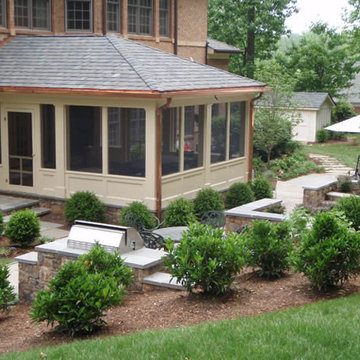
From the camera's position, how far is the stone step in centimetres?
849

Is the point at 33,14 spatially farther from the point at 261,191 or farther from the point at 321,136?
the point at 321,136

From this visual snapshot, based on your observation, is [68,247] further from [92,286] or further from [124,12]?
[124,12]

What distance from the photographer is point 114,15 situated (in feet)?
61.9

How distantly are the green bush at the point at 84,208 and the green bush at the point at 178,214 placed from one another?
1.57m

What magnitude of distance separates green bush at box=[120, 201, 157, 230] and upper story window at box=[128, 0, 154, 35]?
293 inches

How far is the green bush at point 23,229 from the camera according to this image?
12500mm

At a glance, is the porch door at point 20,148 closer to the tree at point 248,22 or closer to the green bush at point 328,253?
the green bush at point 328,253

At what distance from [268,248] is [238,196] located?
8.40 m

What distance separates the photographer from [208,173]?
53.3ft

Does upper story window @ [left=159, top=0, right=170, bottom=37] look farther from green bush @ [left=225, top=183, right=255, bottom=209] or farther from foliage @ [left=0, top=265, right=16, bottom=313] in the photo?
foliage @ [left=0, top=265, right=16, bottom=313]

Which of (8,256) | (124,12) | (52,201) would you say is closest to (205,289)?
(8,256)

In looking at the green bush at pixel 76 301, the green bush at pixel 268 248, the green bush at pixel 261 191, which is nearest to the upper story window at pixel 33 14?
the green bush at pixel 261 191

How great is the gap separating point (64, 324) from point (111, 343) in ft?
3.01

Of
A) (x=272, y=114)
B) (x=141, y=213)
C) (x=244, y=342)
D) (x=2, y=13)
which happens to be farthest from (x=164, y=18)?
A: (x=244, y=342)
